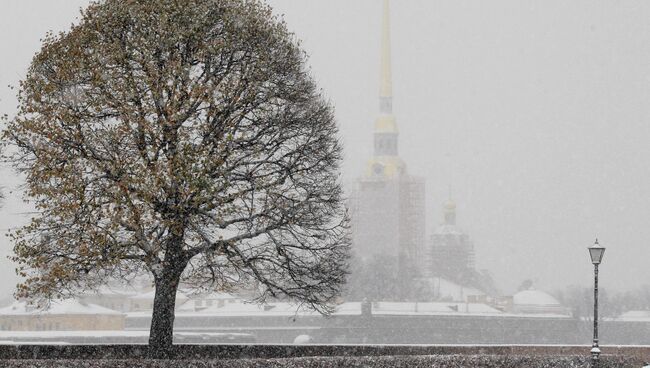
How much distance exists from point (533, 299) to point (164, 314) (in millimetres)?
165416

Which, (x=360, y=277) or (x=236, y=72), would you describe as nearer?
(x=236, y=72)

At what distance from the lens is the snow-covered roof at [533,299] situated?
189 metres

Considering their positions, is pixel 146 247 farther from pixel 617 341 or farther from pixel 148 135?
pixel 617 341

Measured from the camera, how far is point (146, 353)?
31.7 m

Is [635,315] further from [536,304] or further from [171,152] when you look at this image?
[171,152]

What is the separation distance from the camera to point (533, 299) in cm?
19150

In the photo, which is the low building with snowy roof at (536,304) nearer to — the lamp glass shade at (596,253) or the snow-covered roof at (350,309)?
the snow-covered roof at (350,309)

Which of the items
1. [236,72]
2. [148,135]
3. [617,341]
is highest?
[236,72]

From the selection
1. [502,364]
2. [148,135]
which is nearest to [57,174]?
[148,135]

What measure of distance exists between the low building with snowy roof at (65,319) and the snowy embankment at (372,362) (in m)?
105

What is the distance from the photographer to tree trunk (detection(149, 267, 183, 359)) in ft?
103

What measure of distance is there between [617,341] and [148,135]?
150m

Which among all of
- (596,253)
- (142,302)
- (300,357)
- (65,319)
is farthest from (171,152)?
(142,302)

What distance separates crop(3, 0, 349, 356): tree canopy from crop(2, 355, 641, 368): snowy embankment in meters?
4.14
